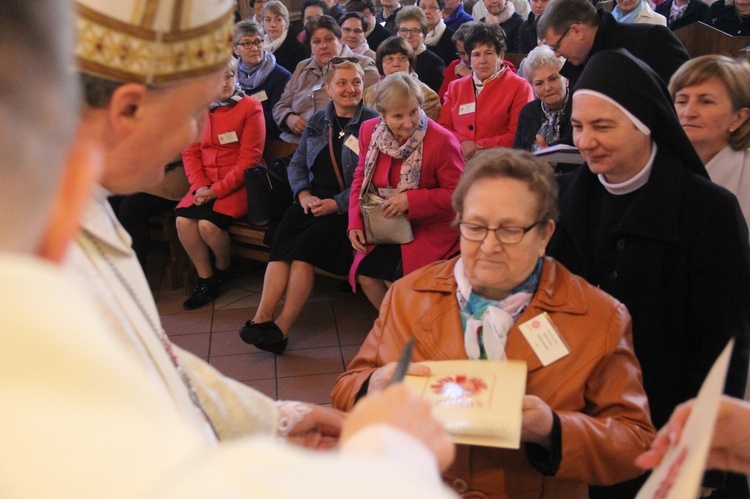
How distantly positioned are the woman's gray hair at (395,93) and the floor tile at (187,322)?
1.99 meters

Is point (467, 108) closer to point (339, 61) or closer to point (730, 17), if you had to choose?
point (339, 61)

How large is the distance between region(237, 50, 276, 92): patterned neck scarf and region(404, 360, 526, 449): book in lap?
503cm

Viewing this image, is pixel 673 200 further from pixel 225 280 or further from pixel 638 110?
pixel 225 280

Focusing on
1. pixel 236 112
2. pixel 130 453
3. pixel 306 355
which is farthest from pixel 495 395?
pixel 236 112

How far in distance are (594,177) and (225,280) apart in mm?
3749

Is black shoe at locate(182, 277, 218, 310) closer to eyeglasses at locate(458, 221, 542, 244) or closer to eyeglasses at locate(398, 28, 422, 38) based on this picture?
eyeglasses at locate(398, 28, 422, 38)

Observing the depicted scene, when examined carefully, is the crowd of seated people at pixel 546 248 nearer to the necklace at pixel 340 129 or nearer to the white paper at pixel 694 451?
the necklace at pixel 340 129

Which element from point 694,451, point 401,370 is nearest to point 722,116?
point 694,451

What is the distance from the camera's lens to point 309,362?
4.66 m

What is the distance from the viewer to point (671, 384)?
8.54ft

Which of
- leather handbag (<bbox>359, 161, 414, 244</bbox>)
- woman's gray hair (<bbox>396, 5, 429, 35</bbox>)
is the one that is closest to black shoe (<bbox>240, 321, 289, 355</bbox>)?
leather handbag (<bbox>359, 161, 414, 244</bbox>)

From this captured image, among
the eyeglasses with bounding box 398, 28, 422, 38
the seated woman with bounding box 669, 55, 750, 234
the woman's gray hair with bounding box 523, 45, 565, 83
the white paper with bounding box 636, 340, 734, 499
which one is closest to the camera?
the white paper with bounding box 636, 340, 734, 499

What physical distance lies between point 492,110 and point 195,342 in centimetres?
278

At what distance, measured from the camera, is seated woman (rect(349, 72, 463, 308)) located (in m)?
4.49
